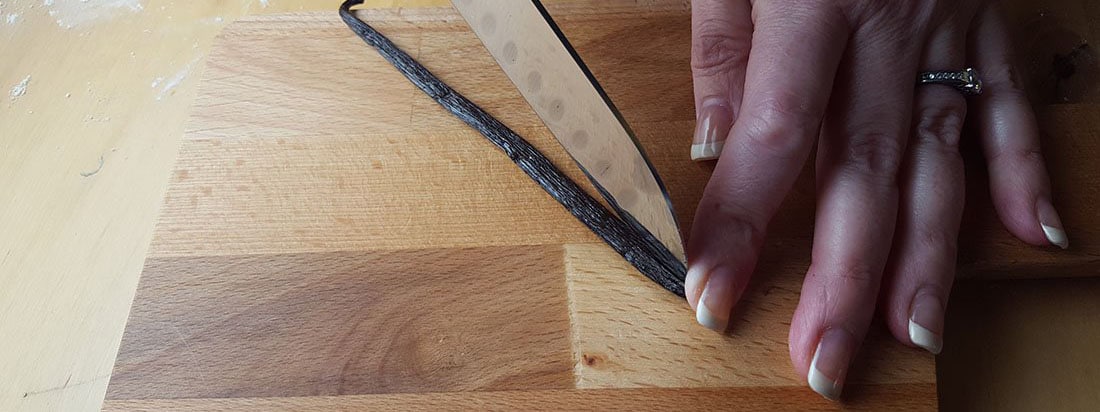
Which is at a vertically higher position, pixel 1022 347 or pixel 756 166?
pixel 756 166

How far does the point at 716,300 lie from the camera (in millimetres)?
791

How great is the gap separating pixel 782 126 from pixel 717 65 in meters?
0.17

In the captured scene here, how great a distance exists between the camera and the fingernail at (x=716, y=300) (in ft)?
2.60

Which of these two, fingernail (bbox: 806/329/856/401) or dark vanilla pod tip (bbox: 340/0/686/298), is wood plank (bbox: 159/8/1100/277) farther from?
fingernail (bbox: 806/329/856/401)

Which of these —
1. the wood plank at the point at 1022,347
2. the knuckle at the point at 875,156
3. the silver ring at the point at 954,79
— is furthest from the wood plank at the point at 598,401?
the silver ring at the point at 954,79

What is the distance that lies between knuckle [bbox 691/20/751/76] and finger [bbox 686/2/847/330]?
10cm

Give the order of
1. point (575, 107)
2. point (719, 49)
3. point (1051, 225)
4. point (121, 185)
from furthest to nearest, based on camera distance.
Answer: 1. point (121, 185)
2. point (719, 49)
3. point (1051, 225)
4. point (575, 107)

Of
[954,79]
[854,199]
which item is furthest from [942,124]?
[854,199]

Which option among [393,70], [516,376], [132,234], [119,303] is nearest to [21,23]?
[132,234]

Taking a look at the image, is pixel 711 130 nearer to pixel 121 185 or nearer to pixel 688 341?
pixel 688 341

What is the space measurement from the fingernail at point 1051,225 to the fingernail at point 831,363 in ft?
0.92

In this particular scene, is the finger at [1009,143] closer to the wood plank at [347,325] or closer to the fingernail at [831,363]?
the fingernail at [831,363]

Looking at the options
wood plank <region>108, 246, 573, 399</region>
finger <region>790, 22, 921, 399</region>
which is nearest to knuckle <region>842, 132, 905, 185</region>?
finger <region>790, 22, 921, 399</region>

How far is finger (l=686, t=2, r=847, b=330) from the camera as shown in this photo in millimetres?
Answer: 800
